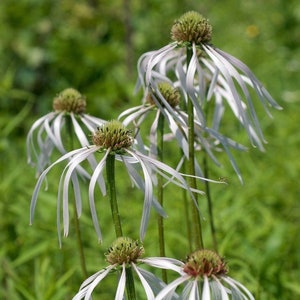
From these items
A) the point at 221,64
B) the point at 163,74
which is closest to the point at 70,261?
the point at 163,74

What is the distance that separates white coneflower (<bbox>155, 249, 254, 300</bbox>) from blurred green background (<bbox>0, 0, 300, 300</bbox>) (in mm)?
536

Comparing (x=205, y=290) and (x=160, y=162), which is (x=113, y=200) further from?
(x=205, y=290)

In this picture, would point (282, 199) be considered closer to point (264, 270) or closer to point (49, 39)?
point (264, 270)

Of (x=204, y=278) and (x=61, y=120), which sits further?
(x=61, y=120)

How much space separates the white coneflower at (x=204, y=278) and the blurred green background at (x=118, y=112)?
54 cm

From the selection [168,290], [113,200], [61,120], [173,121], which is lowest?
[168,290]

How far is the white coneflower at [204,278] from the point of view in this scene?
865 mm

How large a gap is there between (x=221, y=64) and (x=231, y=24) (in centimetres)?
464

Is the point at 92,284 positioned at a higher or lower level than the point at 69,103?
lower

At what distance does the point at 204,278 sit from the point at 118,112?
2265mm

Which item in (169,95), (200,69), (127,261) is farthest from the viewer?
(169,95)

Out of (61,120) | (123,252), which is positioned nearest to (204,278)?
(123,252)

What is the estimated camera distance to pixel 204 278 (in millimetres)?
894

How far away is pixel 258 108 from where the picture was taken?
3328 millimetres
